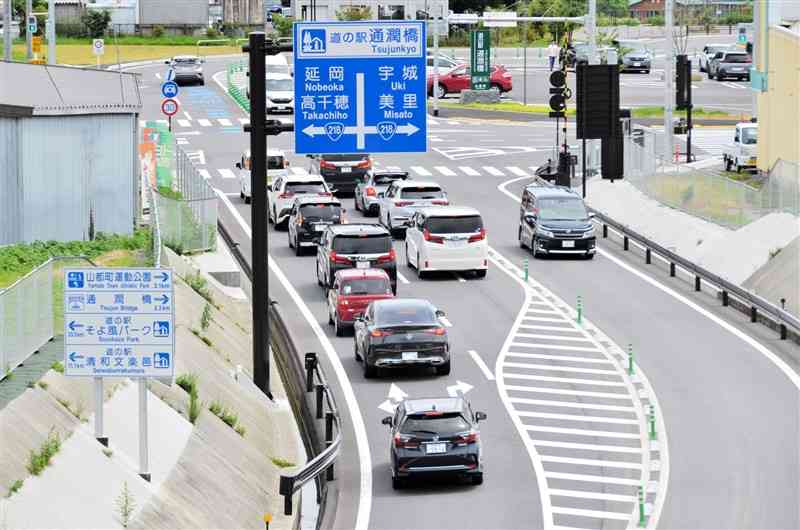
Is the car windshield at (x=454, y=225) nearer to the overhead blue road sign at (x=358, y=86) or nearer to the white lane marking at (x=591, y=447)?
the overhead blue road sign at (x=358, y=86)

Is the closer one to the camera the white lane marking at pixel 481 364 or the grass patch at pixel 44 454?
the grass patch at pixel 44 454

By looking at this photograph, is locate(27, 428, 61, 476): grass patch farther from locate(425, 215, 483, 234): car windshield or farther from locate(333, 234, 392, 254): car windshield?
locate(425, 215, 483, 234): car windshield

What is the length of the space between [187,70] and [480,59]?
2129 centimetres

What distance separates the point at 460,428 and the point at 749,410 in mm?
7212

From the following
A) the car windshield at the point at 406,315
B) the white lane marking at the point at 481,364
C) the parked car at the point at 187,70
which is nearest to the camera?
the car windshield at the point at 406,315

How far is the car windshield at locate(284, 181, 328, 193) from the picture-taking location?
5306 centimetres

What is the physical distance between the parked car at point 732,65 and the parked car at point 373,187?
5656 centimetres

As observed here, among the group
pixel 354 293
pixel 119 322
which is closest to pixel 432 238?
pixel 354 293

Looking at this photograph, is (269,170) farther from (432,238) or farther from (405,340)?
(405,340)

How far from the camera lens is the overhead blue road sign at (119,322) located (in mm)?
22469

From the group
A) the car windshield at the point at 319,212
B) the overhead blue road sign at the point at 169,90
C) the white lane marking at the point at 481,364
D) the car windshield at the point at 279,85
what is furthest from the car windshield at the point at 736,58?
the white lane marking at the point at 481,364

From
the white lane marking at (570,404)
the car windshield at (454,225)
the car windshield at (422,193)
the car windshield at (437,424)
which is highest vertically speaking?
the car windshield at (422,193)

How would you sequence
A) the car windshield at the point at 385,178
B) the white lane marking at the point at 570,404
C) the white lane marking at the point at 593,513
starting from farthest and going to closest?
the car windshield at the point at 385,178
the white lane marking at the point at 570,404
the white lane marking at the point at 593,513

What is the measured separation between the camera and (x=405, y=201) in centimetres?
5109
